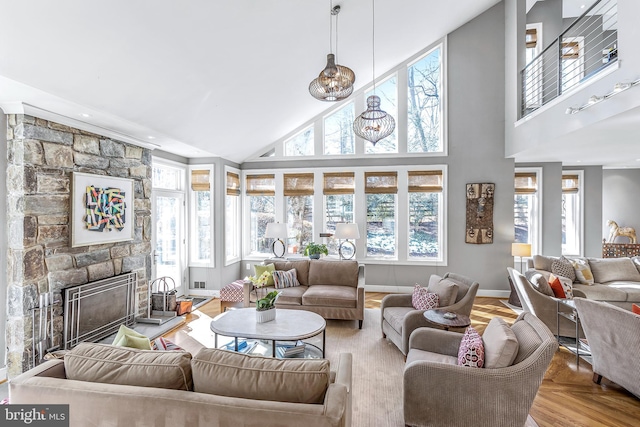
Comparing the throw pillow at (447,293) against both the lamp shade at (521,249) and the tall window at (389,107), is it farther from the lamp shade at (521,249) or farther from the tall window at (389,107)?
the tall window at (389,107)

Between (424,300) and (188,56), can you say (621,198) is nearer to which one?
(424,300)

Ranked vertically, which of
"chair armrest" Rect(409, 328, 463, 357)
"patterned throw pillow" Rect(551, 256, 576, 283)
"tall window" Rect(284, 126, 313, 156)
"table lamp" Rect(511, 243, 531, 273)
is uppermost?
"tall window" Rect(284, 126, 313, 156)

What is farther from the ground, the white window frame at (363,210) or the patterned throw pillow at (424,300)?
the white window frame at (363,210)

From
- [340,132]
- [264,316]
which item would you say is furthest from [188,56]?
[340,132]

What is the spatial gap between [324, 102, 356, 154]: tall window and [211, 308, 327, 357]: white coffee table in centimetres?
382

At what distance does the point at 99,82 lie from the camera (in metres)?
2.79

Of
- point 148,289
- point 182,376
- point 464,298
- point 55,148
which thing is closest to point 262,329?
point 182,376

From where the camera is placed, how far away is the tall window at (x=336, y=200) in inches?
248

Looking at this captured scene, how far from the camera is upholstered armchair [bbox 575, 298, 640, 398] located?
2434 mm

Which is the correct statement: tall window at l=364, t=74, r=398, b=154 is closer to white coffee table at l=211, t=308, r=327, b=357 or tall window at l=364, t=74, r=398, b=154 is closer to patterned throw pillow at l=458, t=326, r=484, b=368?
white coffee table at l=211, t=308, r=327, b=357

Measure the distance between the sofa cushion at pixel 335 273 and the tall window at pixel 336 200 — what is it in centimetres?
148

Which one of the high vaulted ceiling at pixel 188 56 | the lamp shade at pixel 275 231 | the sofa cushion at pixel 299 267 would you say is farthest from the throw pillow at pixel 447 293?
the high vaulted ceiling at pixel 188 56

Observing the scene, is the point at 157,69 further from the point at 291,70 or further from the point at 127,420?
the point at 127,420

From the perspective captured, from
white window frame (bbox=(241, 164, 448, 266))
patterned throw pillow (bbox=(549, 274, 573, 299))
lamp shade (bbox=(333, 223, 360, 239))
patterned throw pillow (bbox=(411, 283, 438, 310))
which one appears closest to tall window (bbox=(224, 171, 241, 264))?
white window frame (bbox=(241, 164, 448, 266))
